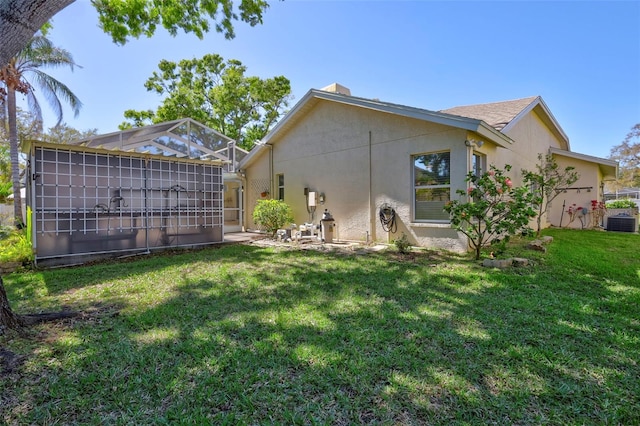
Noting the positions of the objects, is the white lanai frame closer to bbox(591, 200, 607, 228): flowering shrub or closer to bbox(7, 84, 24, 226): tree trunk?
bbox(7, 84, 24, 226): tree trunk

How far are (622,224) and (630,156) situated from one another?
25.6 m

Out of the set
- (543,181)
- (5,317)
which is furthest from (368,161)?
(5,317)

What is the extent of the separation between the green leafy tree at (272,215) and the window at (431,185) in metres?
4.89

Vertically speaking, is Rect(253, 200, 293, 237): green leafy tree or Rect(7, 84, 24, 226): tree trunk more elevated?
Rect(7, 84, 24, 226): tree trunk

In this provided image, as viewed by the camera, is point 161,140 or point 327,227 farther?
point 161,140

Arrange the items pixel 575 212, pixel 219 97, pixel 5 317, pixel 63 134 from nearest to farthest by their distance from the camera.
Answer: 1. pixel 5 317
2. pixel 575 212
3. pixel 219 97
4. pixel 63 134

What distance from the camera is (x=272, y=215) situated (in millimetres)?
10922

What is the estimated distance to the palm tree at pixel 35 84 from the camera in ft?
40.0

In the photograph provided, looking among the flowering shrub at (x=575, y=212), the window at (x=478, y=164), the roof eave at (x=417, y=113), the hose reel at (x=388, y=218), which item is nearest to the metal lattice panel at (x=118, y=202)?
the roof eave at (x=417, y=113)

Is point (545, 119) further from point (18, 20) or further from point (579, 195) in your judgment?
point (18, 20)

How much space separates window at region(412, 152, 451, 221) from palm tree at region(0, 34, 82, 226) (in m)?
15.2

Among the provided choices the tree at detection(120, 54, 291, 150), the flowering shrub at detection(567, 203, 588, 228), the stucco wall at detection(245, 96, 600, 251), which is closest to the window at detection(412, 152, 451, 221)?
the stucco wall at detection(245, 96, 600, 251)

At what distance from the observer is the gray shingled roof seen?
9711mm

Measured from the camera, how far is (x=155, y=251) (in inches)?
333
